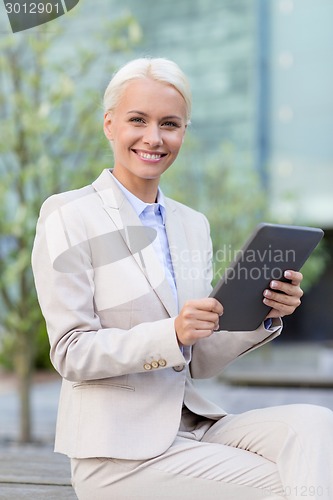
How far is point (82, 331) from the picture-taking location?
185cm

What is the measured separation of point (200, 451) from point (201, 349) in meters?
0.38

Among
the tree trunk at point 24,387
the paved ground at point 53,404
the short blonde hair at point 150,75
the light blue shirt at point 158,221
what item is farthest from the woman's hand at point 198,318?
the tree trunk at point 24,387

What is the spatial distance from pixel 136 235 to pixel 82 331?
0.35 metres

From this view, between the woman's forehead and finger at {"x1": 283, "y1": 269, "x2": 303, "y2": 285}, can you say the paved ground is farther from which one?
the woman's forehead

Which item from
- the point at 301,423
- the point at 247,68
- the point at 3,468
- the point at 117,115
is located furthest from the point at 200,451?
the point at 247,68

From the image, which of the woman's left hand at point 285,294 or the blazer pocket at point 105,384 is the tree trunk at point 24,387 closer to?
the blazer pocket at point 105,384

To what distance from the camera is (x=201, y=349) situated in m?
2.19

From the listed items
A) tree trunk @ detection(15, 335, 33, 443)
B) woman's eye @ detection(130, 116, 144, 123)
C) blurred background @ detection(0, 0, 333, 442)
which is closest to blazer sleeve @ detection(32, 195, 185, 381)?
woman's eye @ detection(130, 116, 144, 123)

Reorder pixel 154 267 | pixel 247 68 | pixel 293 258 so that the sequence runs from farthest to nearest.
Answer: pixel 247 68, pixel 154 267, pixel 293 258

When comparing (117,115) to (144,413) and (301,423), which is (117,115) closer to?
(144,413)

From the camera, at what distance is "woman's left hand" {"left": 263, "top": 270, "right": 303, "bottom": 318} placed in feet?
6.15

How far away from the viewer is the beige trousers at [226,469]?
→ 180cm

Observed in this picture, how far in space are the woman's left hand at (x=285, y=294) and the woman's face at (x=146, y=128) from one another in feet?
1.69

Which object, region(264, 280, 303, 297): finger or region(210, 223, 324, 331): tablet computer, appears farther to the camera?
region(264, 280, 303, 297): finger
